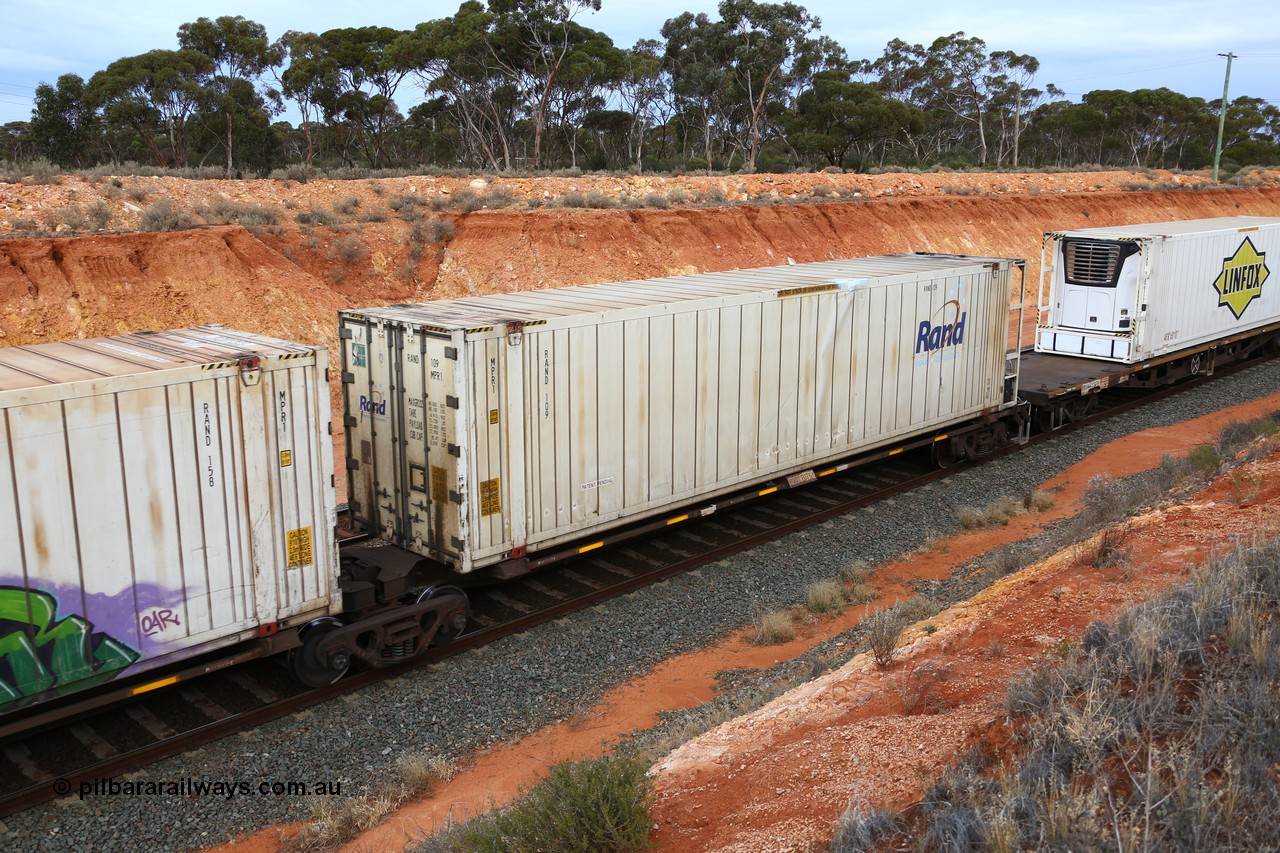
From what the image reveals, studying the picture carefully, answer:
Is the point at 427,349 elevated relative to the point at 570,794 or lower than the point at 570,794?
elevated

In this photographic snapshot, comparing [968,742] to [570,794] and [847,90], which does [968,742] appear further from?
[847,90]

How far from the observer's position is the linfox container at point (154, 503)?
292 inches

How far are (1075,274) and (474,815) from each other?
18.0 metres

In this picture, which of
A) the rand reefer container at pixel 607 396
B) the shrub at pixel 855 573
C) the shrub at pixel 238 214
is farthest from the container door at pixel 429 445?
the shrub at pixel 238 214

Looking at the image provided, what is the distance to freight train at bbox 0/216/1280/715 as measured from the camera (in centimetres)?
770

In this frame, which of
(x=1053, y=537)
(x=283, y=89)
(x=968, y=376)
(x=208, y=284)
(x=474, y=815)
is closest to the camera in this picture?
(x=474, y=815)

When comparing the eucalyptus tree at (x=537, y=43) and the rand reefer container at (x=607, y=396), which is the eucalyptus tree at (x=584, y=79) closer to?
the eucalyptus tree at (x=537, y=43)

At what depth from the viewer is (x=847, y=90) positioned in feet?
212

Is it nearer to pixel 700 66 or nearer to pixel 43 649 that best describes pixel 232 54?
pixel 700 66

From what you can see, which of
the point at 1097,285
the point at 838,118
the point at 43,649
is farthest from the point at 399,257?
the point at 838,118

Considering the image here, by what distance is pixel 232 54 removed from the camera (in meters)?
48.5

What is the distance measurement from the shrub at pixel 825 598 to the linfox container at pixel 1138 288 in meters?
11.5

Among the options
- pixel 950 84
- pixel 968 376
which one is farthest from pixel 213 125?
pixel 950 84

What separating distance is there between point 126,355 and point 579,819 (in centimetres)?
589
